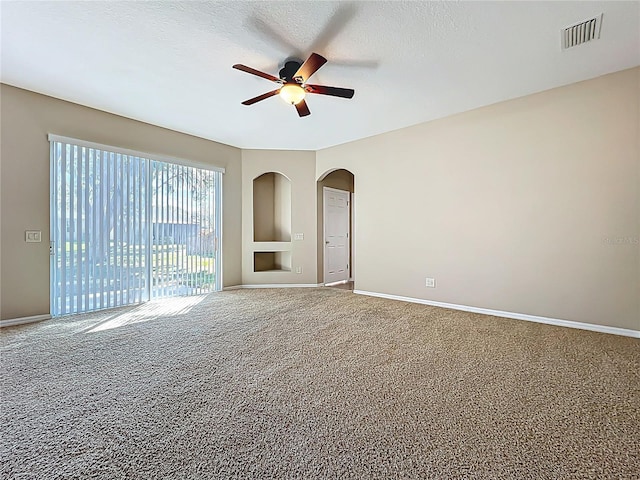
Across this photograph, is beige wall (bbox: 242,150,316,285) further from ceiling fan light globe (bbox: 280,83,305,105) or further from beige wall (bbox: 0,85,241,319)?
ceiling fan light globe (bbox: 280,83,305,105)

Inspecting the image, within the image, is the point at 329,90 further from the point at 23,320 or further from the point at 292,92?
the point at 23,320

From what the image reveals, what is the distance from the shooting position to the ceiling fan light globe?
2.84m

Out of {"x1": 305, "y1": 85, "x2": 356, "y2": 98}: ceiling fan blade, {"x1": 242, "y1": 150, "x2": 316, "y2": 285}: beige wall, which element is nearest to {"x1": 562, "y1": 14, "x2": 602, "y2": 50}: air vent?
{"x1": 305, "y1": 85, "x2": 356, "y2": 98}: ceiling fan blade

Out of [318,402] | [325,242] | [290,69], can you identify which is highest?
[290,69]

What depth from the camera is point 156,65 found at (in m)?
2.95

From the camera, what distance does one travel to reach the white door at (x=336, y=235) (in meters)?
6.27

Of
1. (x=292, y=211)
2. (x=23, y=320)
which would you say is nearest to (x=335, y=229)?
(x=292, y=211)

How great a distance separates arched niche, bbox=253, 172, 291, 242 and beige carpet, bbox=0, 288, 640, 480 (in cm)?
335

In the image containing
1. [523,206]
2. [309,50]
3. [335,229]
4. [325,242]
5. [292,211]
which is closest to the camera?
[309,50]

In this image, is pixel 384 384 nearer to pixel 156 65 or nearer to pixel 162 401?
pixel 162 401

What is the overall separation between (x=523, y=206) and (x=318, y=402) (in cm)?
335

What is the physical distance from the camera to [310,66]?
2553 millimetres

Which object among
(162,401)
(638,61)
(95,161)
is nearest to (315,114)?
(95,161)

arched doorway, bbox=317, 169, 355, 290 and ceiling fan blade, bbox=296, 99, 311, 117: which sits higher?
ceiling fan blade, bbox=296, 99, 311, 117
